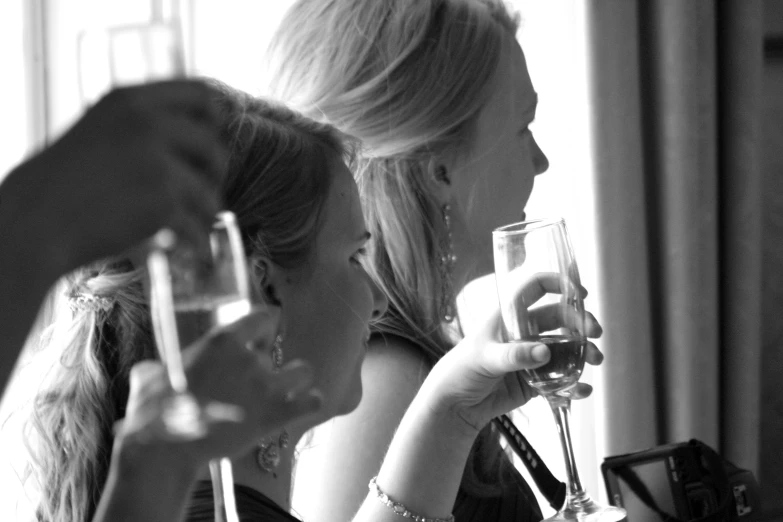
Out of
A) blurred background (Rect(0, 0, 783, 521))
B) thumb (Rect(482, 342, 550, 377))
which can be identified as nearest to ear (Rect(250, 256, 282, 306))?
thumb (Rect(482, 342, 550, 377))

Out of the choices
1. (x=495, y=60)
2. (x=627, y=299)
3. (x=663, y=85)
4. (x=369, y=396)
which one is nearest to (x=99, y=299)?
(x=369, y=396)

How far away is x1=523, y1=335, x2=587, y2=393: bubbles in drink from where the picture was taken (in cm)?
Answer: 94

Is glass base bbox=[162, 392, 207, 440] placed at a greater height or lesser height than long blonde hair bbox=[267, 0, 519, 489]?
lesser

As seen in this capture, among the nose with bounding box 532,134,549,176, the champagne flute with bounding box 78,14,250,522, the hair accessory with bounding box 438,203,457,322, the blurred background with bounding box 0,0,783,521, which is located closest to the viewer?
the champagne flute with bounding box 78,14,250,522

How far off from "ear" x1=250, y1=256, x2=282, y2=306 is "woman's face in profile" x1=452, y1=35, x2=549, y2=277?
47 centimetres

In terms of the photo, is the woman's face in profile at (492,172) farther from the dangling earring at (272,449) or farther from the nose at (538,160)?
the dangling earring at (272,449)

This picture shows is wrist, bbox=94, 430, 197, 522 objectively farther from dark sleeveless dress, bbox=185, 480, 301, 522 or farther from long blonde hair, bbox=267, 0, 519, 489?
long blonde hair, bbox=267, 0, 519, 489

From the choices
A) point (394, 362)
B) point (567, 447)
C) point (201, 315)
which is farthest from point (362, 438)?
point (201, 315)

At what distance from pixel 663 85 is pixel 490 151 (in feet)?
2.28

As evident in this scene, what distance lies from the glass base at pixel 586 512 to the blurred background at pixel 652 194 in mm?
1029

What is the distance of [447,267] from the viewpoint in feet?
4.63

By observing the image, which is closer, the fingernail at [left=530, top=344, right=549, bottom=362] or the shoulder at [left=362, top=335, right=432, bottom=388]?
the fingernail at [left=530, top=344, right=549, bottom=362]

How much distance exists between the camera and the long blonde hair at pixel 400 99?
1336mm

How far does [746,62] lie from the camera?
199cm
